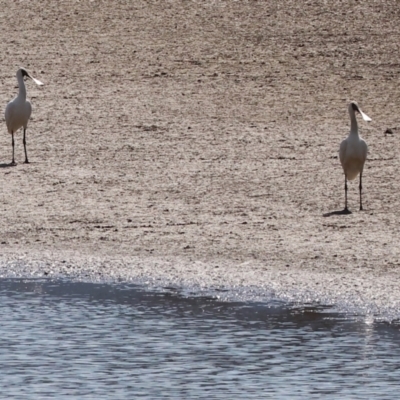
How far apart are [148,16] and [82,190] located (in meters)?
8.70

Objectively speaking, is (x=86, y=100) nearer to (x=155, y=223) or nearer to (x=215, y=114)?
(x=215, y=114)

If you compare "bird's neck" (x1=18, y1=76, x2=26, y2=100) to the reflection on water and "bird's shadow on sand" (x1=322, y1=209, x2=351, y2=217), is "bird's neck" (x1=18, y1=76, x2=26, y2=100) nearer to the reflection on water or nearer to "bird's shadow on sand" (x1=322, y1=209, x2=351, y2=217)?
"bird's shadow on sand" (x1=322, y1=209, x2=351, y2=217)

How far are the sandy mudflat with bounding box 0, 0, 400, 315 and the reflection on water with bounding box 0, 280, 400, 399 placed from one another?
588 mm

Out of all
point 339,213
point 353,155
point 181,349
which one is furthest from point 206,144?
point 181,349

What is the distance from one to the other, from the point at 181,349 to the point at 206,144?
268 inches

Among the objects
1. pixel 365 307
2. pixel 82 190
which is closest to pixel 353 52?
pixel 82 190

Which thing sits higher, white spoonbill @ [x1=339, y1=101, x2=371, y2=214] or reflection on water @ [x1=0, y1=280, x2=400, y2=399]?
white spoonbill @ [x1=339, y1=101, x2=371, y2=214]

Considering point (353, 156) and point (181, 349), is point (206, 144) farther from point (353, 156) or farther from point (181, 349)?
point (181, 349)

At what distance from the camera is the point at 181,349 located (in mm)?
9055

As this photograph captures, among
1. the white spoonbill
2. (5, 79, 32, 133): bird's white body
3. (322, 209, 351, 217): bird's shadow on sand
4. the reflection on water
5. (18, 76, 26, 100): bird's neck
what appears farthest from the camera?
(18, 76, 26, 100): bird's neck

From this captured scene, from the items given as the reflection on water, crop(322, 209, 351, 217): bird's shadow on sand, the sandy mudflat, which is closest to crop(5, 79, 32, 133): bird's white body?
the sandy mudflat

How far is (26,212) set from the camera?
1295 centimetres

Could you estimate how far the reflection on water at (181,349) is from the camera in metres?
8.30

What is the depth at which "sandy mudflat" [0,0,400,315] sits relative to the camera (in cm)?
1126
